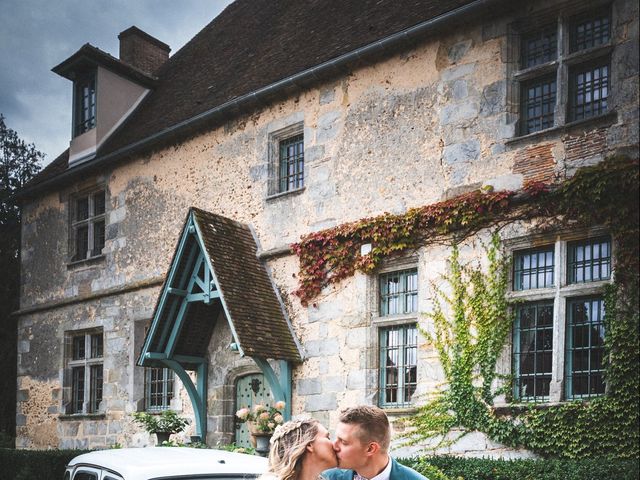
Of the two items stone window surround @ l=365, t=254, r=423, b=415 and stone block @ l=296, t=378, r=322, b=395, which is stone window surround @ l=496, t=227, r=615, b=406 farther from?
stone block @ l=296, t=378, r=322, b=395

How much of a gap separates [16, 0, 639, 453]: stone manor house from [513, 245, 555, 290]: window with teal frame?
26mm

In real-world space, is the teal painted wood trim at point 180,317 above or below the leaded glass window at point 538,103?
below

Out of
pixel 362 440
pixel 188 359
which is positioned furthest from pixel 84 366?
pixel 362 440

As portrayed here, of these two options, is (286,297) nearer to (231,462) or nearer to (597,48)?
(597,48)

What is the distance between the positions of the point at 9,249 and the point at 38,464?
33.6 feet

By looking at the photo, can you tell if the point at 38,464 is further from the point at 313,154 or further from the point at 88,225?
→ the point at 313,154

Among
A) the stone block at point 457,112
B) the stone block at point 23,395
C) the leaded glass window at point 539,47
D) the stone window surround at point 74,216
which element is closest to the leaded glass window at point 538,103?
the leaded glass window at point 539,47

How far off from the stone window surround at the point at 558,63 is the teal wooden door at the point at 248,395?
19.6 ft

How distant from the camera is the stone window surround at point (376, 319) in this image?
10.9 m

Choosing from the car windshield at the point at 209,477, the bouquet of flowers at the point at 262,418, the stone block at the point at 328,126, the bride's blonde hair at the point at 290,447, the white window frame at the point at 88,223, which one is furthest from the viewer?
the white window frame at the point at 88,223

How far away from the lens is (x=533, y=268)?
9727mm

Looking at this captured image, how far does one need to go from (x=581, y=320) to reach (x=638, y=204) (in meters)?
1.57

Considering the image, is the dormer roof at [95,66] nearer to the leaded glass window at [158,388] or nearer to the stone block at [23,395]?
the leaded glass window at [158,388]

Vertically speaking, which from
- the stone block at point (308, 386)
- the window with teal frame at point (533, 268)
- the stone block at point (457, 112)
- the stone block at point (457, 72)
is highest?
the stone block at point (457, 72)
